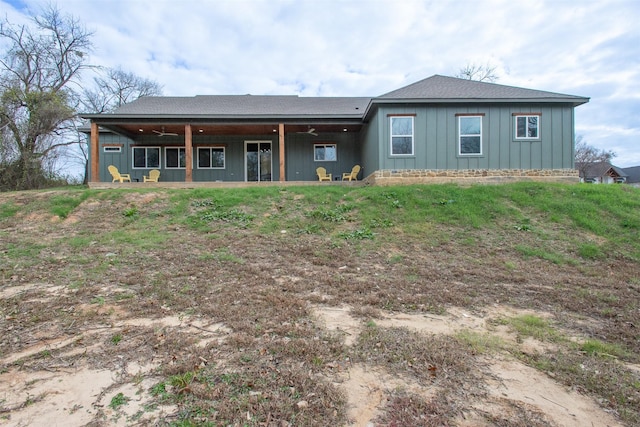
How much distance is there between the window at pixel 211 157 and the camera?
15.2 m

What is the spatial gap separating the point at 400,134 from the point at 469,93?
307 centimetres

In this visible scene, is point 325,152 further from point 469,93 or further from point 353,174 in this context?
point 469,93

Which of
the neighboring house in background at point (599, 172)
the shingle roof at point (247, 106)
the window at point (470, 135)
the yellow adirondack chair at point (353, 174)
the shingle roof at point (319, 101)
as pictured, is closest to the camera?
the shingle roof at point (319, 101)

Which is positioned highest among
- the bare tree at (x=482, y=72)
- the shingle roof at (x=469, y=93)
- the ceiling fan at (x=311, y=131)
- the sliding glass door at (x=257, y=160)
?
the bare tree at (x=482, y=72)

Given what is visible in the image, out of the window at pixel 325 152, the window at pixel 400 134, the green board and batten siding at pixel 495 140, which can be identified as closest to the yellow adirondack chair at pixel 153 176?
the window at pixel 325 152

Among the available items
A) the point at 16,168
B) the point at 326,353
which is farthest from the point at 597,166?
the point at 16,168

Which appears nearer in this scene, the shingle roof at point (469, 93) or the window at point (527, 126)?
the shingle roof at point (469, 93)

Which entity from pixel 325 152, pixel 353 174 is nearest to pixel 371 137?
pixel 353 174

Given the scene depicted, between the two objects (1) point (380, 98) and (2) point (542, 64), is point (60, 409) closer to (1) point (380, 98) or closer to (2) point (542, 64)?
(1) point (380, 98)

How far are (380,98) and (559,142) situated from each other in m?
6.66

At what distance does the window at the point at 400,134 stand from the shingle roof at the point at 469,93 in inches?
30.7

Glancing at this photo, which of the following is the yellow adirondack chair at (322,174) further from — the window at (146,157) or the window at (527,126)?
the window at (146,157)

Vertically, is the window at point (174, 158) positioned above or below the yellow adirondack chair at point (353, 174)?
above

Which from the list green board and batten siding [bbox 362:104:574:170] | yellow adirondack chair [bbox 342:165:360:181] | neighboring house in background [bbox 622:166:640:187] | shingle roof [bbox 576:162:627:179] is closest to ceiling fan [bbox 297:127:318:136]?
yellow adirondack chair [bbox 342:165:360:181]
